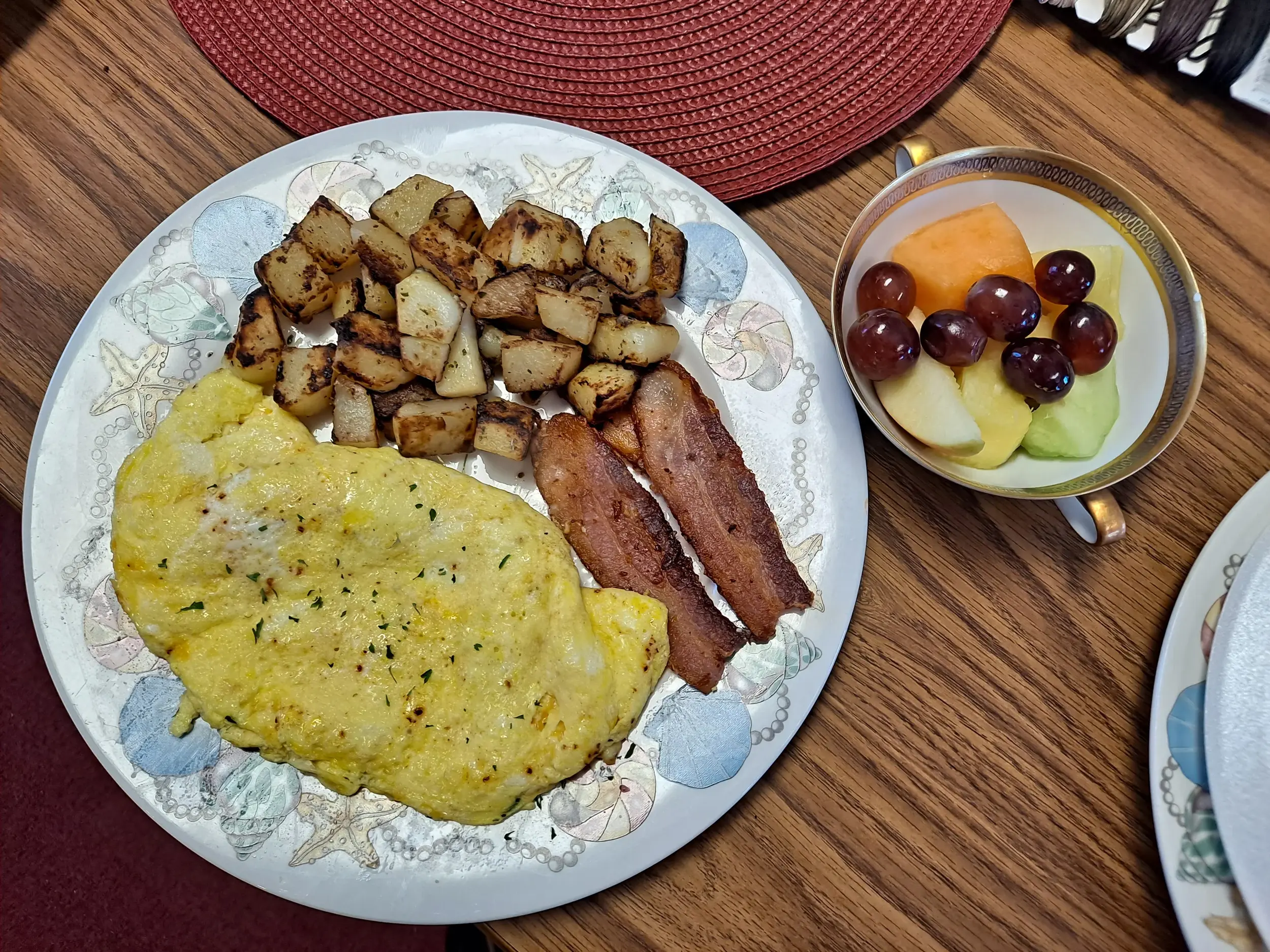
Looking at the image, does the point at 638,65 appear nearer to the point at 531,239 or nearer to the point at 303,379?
the point at 531,239

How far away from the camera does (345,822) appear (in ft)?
4.58

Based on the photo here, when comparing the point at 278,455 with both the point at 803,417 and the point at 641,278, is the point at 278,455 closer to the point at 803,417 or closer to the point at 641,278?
the point at 641,278

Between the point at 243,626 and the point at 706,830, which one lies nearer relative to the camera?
the point at 243,626

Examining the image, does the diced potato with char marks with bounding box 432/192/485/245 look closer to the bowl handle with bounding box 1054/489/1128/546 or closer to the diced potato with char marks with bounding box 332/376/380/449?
the diced potato with char marks with bounding box 332/376/380/449

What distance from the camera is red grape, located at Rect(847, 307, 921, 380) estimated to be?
1268 mm

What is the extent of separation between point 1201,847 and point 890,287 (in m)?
1.15

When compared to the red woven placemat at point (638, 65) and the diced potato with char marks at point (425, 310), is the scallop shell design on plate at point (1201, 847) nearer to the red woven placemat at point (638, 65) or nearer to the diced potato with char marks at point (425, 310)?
the red woven placemat at point (638, 65)

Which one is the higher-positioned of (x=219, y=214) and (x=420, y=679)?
(x=219, y=214)

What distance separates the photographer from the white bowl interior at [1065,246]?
138 centimetres

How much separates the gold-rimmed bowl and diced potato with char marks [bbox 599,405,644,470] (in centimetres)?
43

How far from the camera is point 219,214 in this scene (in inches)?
58.8

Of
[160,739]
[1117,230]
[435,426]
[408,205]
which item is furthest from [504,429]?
[1117,230]

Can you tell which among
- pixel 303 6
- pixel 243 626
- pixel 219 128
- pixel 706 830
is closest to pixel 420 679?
pixel 243 626

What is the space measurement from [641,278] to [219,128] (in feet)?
3.05
